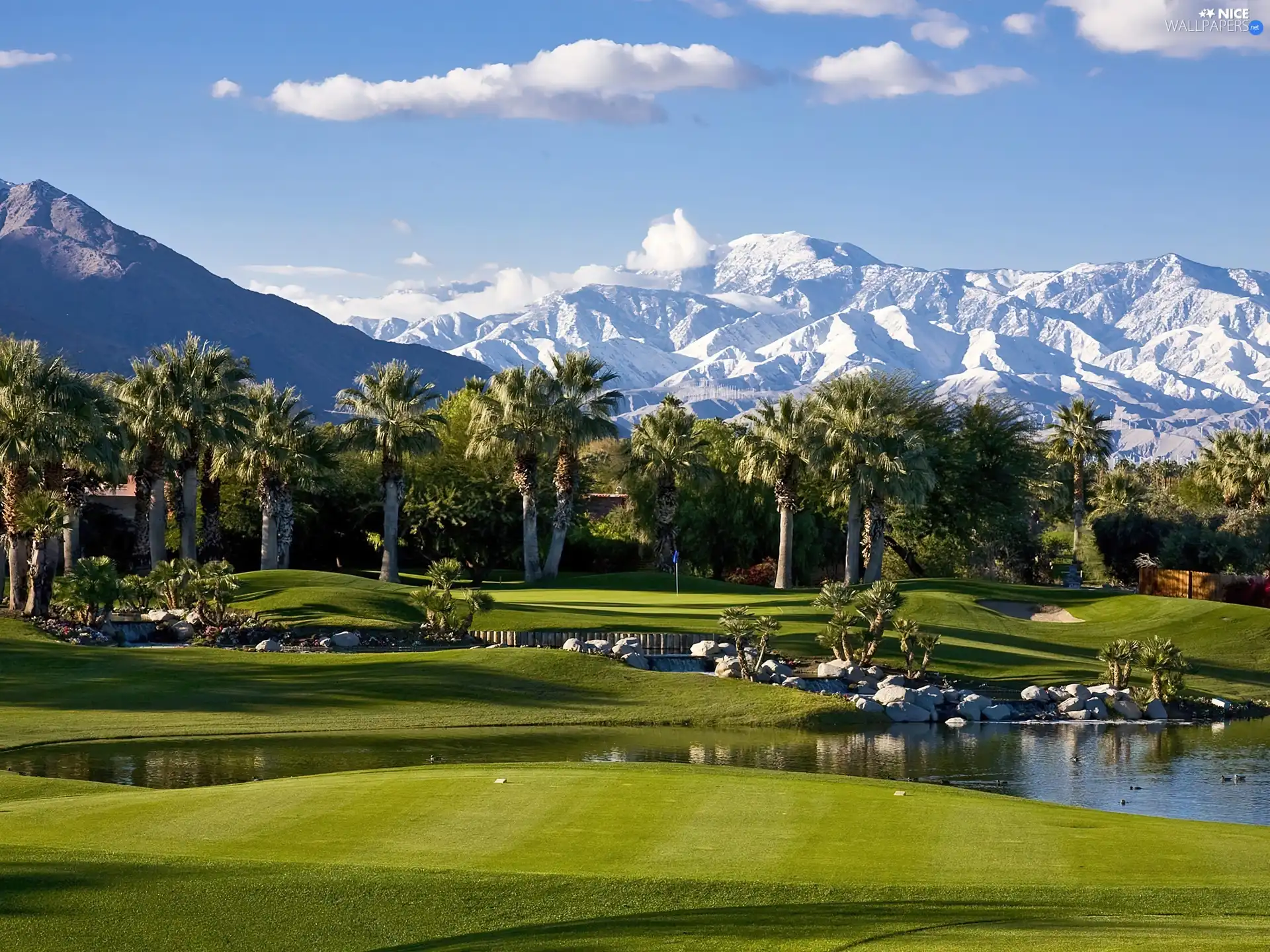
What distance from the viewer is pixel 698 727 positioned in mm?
32688

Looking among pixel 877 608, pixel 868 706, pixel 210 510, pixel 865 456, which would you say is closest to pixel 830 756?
pixel 868 706

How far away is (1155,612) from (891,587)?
1667cm

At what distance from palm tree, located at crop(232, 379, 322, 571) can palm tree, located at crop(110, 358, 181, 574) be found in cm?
401

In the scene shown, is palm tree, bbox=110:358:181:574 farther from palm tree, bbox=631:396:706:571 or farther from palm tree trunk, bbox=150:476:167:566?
palm tree, bbox=631:396:706:571

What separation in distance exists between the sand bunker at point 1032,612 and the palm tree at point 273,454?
92.4 feet

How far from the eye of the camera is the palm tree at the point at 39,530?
42375 mm

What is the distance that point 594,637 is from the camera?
43.9 meters

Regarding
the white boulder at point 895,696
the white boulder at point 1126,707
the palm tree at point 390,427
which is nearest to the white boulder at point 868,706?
the white boulder at point 895,696

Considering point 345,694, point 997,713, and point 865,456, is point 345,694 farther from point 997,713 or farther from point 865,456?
point 865,456

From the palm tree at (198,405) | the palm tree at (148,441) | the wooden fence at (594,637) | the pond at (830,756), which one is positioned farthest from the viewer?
the palm tree at (198,405)

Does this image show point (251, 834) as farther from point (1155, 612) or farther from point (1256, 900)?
point (1155, 612)

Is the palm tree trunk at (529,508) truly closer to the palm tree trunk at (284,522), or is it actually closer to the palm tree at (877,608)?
the palm tree trunk at (284,522)

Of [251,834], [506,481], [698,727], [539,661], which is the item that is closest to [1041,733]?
[698,727]

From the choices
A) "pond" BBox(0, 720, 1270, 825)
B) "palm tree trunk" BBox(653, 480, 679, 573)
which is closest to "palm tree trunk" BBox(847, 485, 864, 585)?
"palm tree trunk" BBox(653, 480, 679, 573)
